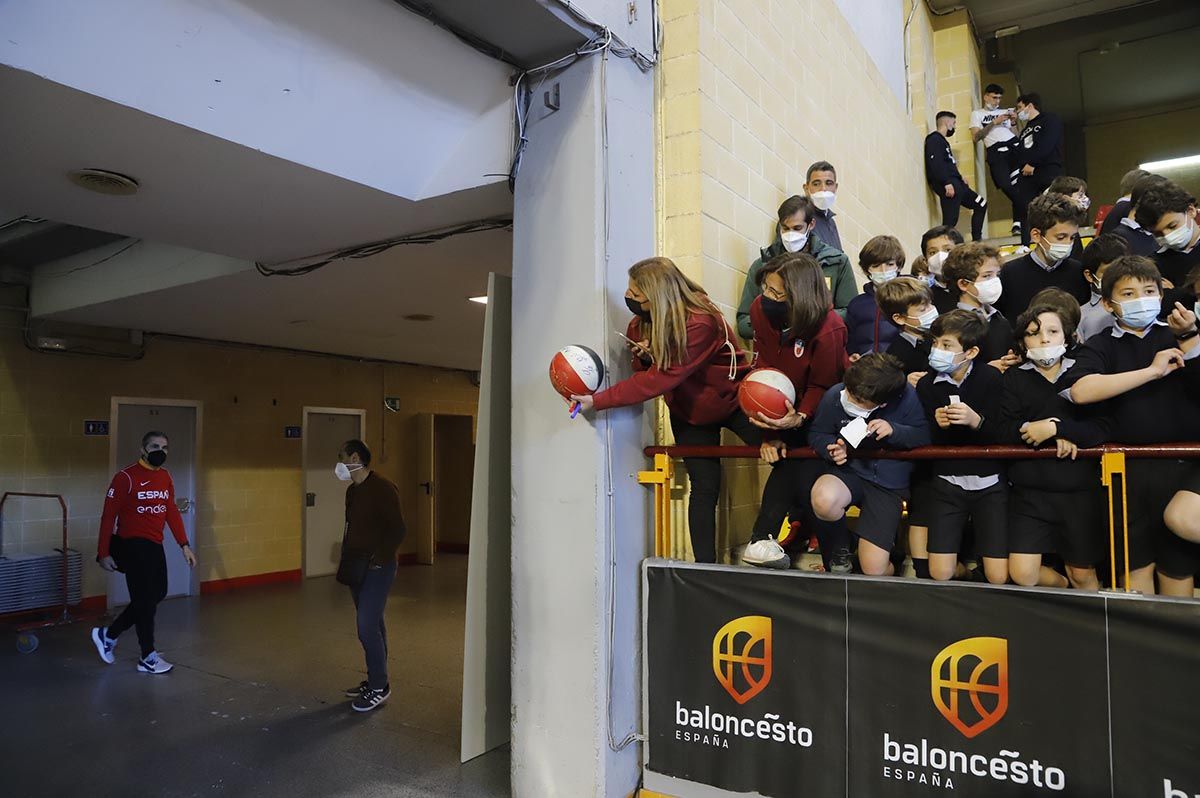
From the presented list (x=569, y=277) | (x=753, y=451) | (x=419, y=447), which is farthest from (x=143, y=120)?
(x=419, y=447)

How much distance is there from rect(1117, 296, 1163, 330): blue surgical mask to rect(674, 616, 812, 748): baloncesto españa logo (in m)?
1.54

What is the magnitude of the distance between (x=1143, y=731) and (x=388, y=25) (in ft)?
12.3

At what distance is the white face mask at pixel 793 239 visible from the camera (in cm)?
354

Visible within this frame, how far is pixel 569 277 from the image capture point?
3279 mm

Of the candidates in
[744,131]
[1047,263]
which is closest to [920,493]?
[1047,263]

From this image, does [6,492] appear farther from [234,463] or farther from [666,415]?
[666,415]

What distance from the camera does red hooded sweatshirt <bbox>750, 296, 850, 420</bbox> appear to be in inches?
115

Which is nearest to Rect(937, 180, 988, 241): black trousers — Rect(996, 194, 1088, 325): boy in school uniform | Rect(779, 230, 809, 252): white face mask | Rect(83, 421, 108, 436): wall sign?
Rect(779, 230, 809, 252): white face mask

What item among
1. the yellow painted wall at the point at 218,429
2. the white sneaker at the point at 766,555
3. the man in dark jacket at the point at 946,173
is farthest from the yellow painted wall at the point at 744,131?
the yellow painted wall at the point at 218,429

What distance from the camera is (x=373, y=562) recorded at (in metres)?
4.66

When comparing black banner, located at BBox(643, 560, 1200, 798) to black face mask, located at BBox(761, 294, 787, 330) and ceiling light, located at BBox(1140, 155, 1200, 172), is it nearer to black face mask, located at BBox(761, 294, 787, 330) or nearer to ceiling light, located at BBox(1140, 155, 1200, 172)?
black face mask, located at BBox(761, 294, 787, 330)

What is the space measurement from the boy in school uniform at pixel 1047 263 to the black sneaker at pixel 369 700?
13.1 feet

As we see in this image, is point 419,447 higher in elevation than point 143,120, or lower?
lower

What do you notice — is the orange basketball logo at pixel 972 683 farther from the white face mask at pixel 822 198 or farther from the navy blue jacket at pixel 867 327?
the white face mask at pixel 822 198
